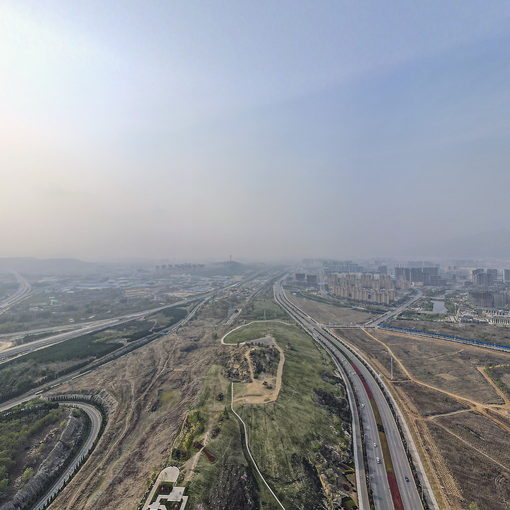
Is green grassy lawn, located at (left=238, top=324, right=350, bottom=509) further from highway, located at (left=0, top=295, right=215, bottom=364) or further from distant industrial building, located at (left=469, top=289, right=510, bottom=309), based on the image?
distant industrial building, located at (left=469, top=289, right=510, bottom=309)

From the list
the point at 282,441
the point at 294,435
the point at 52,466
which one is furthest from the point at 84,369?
the point at 294,435

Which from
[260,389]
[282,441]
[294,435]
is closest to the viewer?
[282,441]

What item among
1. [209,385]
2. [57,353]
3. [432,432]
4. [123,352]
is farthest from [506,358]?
[57,353]

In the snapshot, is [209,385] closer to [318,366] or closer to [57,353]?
[318,366]

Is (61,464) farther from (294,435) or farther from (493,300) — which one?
(493,300)

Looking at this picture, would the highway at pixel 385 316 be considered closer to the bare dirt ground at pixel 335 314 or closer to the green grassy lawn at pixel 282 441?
the bare dirt ground at pixel 335 314

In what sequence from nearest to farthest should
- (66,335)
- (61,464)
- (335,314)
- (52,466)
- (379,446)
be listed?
(52,466) → (61,464) → (379,446) → (66,335) → (335,314)
